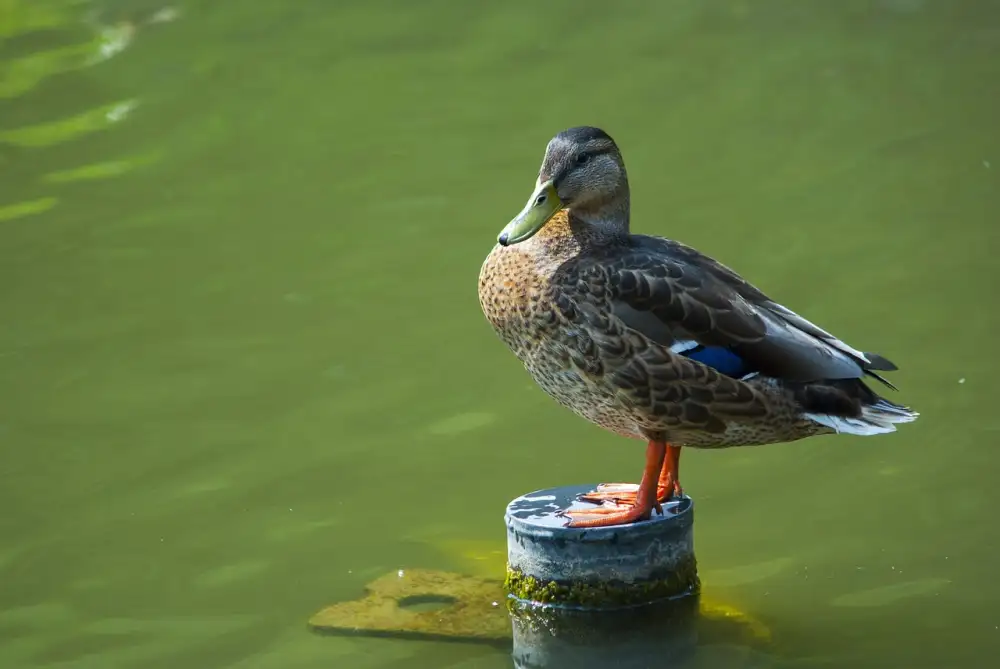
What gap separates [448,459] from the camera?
637 cm

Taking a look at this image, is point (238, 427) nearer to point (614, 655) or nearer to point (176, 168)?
point (614, 655)

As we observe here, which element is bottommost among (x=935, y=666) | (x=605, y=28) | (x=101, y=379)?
(x=935, y=666)

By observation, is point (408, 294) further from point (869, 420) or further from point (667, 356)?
point (869, 420)

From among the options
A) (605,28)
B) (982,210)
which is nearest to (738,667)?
(982,210)

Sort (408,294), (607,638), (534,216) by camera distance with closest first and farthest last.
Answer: (607,638)
(534,216)
(408,294)

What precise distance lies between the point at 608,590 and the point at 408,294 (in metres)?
3.33

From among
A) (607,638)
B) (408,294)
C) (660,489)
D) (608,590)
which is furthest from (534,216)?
(408,294)

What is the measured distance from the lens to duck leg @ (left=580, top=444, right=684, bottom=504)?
511 cm

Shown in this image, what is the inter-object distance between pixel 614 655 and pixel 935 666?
2.98ft

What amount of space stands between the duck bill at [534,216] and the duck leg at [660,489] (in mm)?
795

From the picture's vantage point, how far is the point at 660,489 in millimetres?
5172

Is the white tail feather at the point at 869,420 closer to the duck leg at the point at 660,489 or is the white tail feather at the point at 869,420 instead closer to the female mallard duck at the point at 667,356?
the female mallard duck at the point at 667,356

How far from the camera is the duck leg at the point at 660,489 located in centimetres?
511

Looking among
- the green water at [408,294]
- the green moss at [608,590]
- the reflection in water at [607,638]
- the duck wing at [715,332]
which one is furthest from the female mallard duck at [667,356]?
the green water at [408,294]
